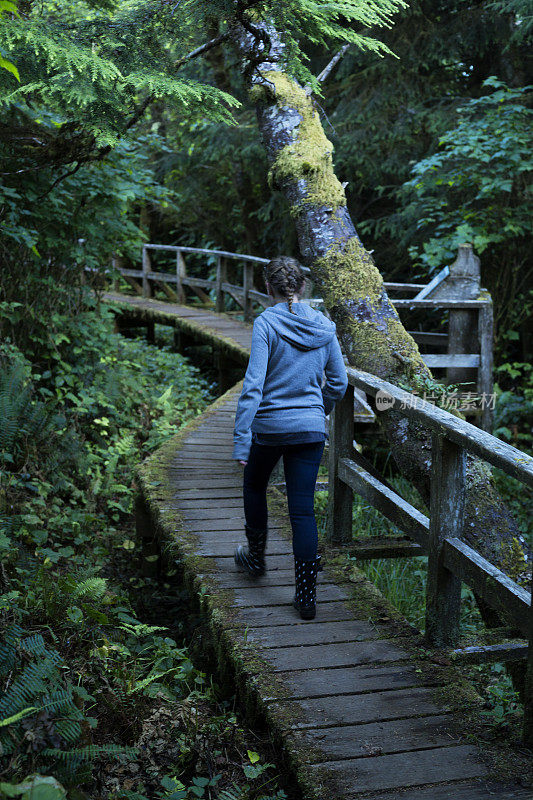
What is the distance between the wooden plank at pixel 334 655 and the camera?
3.48 meters

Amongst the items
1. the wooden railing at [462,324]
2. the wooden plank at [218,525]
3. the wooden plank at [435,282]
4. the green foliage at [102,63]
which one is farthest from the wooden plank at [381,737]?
the wooden plank at [435,282]

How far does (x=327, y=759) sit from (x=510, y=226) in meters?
8.45

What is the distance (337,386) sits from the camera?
13.8 ft

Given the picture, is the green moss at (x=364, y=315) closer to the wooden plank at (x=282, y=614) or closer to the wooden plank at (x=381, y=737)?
the wooden plank at (x=282, y=614)

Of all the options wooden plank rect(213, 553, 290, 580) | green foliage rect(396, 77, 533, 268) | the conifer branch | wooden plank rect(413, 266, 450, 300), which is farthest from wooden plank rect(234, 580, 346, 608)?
green foliage rect(396, 77, 533, 268)

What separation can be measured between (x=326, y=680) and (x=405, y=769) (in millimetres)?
659

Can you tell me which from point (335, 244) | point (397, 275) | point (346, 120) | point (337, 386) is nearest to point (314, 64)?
point (346, 120)

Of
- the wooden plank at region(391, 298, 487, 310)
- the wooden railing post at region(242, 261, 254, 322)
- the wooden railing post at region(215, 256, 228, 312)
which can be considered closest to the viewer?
the wooden plank at region(391, 298, 487, 310)

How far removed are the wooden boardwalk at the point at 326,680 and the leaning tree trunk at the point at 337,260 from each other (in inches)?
42.8

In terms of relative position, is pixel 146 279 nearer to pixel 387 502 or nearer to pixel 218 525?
pixel 218 525

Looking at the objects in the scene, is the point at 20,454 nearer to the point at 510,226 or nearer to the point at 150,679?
the point at 150,679

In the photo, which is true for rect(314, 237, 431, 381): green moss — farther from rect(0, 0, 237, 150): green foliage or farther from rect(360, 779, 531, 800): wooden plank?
rect(360, 779, 531, 800): wooden plank

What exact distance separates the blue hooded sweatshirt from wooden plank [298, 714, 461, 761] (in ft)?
4.49

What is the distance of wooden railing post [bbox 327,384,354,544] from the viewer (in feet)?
15.9
